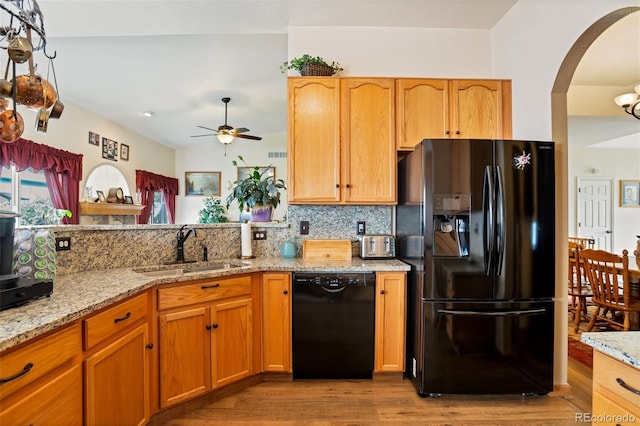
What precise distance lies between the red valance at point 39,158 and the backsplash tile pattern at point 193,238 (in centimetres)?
254

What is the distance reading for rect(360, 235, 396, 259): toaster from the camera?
101 inches

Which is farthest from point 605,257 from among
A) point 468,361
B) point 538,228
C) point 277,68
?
point 277,68

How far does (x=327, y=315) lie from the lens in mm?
2240

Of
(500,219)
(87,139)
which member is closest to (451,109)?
(500,219)

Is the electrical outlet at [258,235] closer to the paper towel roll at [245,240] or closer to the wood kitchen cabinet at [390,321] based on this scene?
the paper towel roll at [245,240]

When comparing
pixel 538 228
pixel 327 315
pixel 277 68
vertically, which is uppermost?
pixel 277 68

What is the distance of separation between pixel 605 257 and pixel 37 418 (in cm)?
417

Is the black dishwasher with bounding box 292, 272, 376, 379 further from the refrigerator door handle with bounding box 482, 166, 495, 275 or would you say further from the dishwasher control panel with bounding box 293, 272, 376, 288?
the refrigerator door handle with bounding box 482, 166, 495, 275

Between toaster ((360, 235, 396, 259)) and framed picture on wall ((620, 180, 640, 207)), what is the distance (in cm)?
661

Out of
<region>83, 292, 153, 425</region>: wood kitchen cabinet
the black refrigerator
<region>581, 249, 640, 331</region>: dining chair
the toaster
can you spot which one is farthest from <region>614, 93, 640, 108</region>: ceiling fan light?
<region>83, 292, 153, 425</region>: wood kitchen cabinet

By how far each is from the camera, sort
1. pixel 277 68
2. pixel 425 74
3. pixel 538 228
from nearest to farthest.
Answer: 1. pixel 538 228
2. pixel 425 74
3. pixel 277 68

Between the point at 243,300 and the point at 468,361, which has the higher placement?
the point at 243,300

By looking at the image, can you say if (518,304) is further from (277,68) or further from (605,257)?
(277,68)

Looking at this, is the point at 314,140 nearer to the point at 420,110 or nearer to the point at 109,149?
the point at 420,110
